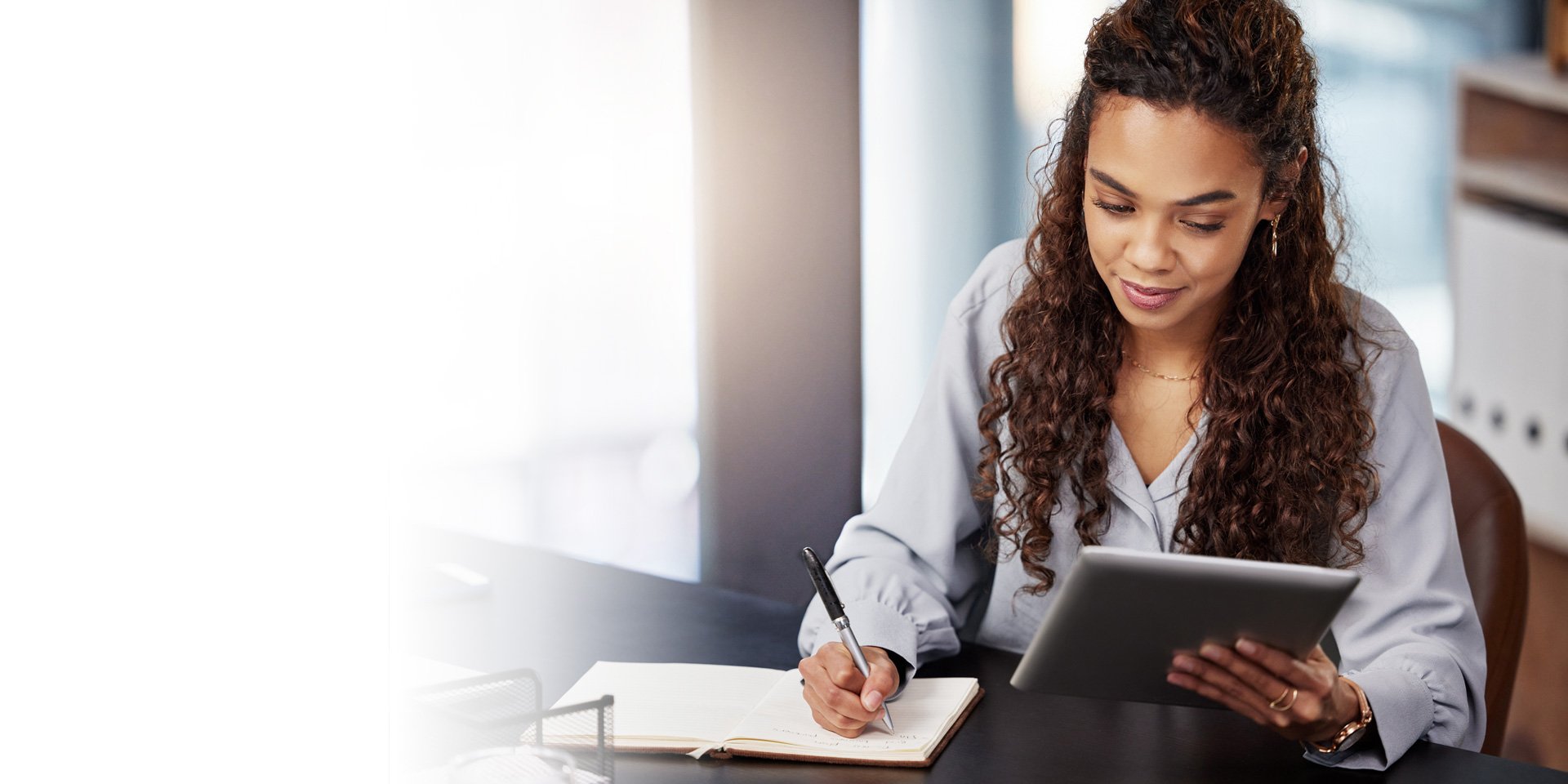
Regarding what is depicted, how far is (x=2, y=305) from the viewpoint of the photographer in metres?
0.49

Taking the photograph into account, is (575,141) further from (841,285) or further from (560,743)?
(560,743)

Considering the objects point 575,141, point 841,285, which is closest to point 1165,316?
point 841,285

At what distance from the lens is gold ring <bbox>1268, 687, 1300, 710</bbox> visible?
0.95 metres

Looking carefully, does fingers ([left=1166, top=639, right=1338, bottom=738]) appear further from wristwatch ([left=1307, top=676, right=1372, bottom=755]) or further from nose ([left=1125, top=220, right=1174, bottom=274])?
nose ([left=1125, top=220, right=1174, bottom=274])

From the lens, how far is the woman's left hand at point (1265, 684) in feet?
3.07

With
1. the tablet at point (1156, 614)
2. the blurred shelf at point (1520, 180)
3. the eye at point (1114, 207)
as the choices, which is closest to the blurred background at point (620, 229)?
the blurred shelf at point (1520, 180)

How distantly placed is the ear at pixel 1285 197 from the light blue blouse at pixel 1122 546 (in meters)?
0.19

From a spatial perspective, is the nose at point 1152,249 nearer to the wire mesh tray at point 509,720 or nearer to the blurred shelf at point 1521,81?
the wire mesh tray at point 509,720

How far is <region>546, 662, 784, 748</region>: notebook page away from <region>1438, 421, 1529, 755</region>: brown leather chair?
2.54ft

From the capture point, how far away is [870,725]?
104 centimetres

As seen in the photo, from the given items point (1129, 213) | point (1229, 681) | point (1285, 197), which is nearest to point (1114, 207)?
point (1129, 213)

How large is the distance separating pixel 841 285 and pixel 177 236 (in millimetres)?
1803

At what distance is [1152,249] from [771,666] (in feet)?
1.69

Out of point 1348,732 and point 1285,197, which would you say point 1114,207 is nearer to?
point 1285,197
